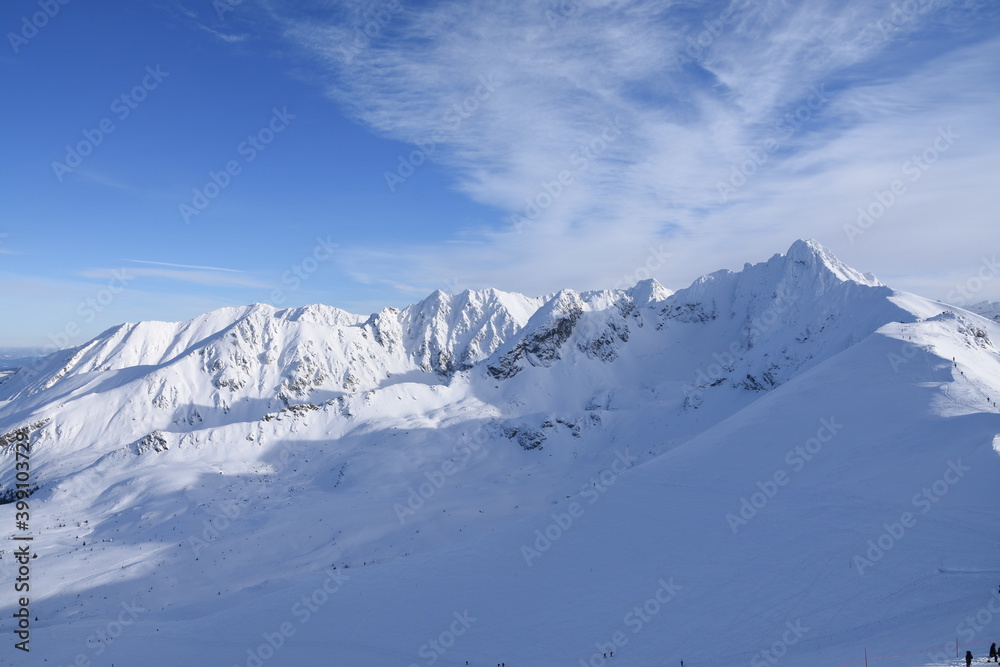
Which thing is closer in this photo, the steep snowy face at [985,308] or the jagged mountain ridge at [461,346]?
the jagged mountain ridge at [461,346]

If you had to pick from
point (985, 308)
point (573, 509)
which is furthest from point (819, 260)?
point (573, 509)

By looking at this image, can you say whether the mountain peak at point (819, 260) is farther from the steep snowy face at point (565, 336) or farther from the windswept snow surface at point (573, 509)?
the steep snowy face at point (565, 336)

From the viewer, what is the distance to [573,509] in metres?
34.2

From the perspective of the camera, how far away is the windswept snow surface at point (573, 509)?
70.5ft

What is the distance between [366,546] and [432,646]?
25.0 metres

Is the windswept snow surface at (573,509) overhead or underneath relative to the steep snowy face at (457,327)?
underneath

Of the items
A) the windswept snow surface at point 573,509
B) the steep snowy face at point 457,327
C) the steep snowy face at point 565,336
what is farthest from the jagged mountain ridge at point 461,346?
the windswept snow surface at point 573,509

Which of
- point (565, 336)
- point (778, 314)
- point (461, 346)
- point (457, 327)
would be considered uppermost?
point (457, 327)

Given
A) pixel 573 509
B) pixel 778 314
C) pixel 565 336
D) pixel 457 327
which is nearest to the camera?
pixel 573 509

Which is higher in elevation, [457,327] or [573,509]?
[457,327]

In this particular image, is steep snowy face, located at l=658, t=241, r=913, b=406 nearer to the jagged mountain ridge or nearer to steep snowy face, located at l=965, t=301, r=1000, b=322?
the jagged mountain ridge

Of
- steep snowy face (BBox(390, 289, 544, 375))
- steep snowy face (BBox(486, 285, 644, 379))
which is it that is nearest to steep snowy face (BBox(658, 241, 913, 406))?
steep snowy face (BBox(486, 285, 644, 379))

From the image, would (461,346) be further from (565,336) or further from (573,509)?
(573,509)

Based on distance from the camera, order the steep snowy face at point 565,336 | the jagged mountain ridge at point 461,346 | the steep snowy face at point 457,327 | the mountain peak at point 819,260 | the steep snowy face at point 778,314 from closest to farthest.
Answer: the steep snowy face at point 778,314, the jagged mountain ridge at point 461,346, the mountain peak at point 819,260, the steep snowy face at point 565,336, the steep snowy face at point 457,327
